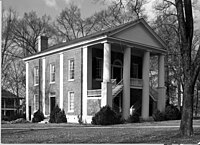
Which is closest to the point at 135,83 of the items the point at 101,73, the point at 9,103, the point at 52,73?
the point at 101,73

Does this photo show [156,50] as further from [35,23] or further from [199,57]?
[35,23]

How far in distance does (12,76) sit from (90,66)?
26.9 meters

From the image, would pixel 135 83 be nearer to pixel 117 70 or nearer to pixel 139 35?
pixel 117 70

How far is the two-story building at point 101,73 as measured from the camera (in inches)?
1124

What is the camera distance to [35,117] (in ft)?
113

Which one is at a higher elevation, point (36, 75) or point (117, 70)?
point (117, 70)

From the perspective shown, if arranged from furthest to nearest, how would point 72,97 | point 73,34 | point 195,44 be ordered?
point 73,34 → point 195,44 → point 72,97

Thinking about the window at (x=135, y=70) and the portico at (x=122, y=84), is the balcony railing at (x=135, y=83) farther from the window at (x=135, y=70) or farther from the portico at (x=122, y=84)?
the window at (x=135, y=70)

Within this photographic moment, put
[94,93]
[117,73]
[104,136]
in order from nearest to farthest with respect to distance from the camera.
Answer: [104,136]
[94,93]
[117,73]

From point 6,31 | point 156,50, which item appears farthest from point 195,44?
point 6,31

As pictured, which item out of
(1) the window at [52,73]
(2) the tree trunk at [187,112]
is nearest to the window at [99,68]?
(1) the window at [52,73]

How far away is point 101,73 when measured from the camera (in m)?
31.5

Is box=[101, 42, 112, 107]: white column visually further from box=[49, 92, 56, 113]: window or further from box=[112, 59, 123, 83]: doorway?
box=[49, 92, 56, 113]: window

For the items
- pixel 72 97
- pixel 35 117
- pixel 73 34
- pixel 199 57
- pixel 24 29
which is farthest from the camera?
pixel 73 34
